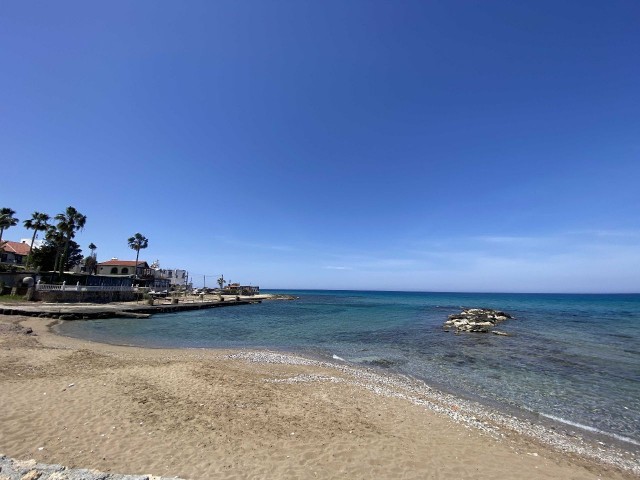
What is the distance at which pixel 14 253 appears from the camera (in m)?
68.8

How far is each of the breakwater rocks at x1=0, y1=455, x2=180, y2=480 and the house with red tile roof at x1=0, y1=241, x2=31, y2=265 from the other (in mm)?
81931

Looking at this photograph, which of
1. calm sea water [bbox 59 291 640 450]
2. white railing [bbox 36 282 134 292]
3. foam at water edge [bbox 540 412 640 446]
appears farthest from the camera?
white railing [bbox 36 282 134 292]

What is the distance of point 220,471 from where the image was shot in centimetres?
611

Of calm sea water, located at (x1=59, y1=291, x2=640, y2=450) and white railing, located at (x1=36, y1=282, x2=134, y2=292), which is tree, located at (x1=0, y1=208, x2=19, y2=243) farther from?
calm sea water, located at (x1=59, y1=291, x2=640, y2=450)

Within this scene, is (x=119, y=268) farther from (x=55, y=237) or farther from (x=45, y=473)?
(x=45, y=473)

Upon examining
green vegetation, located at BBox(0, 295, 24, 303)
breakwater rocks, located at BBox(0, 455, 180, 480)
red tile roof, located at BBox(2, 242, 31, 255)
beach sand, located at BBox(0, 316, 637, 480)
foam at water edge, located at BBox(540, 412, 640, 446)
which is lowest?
foam at water edge, located at BBox(540, 412, 640, 446)

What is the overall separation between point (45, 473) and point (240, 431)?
407 centimetres

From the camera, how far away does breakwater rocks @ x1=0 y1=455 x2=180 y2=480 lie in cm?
Result: 468

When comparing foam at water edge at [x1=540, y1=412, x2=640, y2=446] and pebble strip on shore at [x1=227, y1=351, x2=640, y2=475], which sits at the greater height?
pebble strip on shore at [x1=227, y1=351, x2=640, y2=475]

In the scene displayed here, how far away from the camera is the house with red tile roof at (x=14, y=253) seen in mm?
65919

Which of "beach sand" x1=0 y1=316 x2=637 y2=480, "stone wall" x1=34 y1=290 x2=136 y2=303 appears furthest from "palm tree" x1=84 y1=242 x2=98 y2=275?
"beach sand" x1=0 y1=316 x2=637 y2=480

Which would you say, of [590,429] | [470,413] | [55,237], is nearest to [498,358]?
[590,429]

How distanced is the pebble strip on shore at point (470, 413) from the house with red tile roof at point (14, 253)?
80.2 m

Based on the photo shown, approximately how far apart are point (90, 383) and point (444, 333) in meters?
30.6
